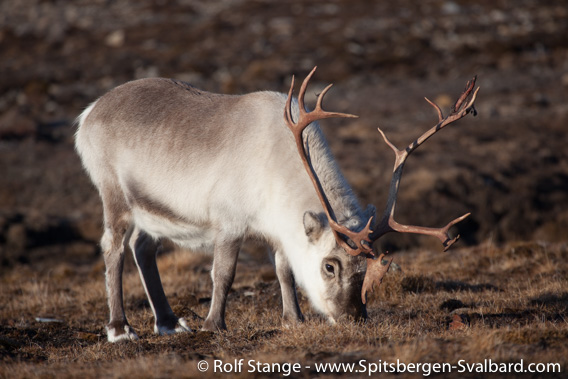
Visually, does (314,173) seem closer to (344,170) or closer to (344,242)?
(344,242)

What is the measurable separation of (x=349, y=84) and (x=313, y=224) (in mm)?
27190

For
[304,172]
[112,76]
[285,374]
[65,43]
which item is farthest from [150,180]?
[65,43]

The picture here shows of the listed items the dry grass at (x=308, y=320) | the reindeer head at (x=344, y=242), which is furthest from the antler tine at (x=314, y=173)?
the dry grass at (x=308, y=320)

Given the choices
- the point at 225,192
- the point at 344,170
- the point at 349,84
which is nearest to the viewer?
the point at 225,192

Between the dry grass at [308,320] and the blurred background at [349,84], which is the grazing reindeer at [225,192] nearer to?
the dry grass at [308,320]

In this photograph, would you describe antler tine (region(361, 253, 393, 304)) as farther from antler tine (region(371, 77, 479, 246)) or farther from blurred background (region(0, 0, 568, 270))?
blurred background (region(0, 0, 568, 270))

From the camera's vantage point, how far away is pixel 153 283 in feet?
24.2

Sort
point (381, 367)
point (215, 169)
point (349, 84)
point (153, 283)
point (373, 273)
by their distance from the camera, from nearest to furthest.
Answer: point (381, 367), point (373, 273), point (215, 169), point (153, 283), point (349, 84)

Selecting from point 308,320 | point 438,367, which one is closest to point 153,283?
point 308,320

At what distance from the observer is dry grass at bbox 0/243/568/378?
4758 mm

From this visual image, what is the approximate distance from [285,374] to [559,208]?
1470 cm

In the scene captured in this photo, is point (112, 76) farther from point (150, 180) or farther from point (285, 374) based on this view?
point (285, 374)

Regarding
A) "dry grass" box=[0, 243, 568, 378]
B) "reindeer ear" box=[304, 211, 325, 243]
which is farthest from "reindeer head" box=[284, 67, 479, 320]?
"dry grass" box=[0, 243, 568, 378]

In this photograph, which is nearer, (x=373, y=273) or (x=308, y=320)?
(x=373, y=273)
